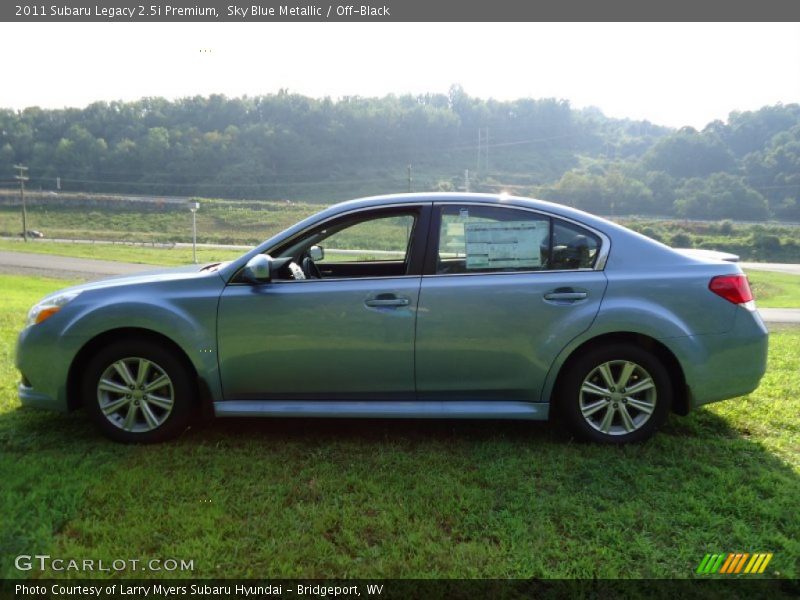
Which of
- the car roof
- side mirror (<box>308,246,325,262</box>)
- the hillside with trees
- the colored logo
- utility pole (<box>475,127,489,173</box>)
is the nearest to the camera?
the colored logo

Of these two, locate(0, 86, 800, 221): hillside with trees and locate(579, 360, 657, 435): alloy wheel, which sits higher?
locate(0, 86, 800, 221): hillside with trees

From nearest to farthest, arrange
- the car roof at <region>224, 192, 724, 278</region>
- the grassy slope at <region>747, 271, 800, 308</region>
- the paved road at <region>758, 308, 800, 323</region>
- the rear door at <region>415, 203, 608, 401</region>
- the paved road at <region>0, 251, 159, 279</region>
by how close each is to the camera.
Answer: the rear door at <region>415, 203, 608, 401</region>
the car roof at <region>224, 192, 724, 278</region>
the paved road at <region>758, 308, 800, 323</region>
the grassy slope at <region>747, 271, 800, 308</region>
the paved road at <region>0, 251, 159, 279</region>

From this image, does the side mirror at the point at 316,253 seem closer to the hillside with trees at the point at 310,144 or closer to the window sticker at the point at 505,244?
the window sticker at the point at 505,244

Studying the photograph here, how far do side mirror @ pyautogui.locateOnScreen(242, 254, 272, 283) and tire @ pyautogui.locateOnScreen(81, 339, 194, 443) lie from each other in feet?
2.42

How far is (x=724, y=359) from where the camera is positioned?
3.58 metres

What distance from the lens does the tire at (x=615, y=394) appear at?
3576 millimetres

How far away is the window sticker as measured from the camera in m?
3.66

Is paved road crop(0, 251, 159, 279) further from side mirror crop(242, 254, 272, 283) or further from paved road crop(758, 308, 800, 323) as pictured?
paved road crop(758, 308, 800, 323)

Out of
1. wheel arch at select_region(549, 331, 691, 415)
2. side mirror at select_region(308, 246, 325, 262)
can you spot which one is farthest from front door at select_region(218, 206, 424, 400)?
wheel arch at select_region(549, 331, 691, 415)

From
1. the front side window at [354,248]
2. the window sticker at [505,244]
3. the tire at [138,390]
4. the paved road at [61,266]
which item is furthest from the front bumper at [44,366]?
the paved road at [61,266]

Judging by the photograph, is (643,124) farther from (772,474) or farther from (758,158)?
(772,474)

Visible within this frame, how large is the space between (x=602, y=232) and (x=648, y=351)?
83 centimetres

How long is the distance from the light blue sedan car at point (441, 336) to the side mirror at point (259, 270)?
0.04 ft

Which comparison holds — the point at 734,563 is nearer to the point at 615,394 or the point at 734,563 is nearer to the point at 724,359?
the point at 615,394
